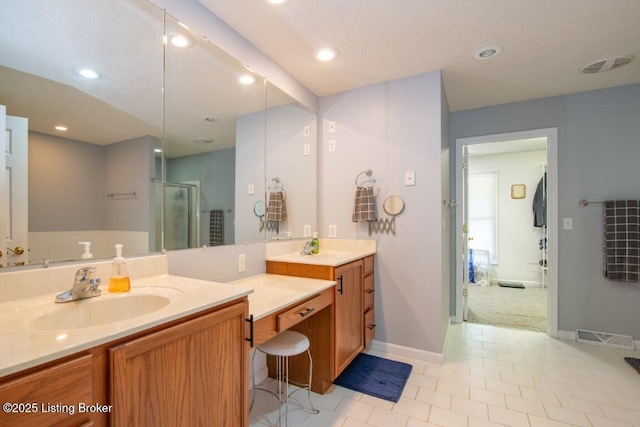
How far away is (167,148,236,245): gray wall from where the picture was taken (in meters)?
1.70

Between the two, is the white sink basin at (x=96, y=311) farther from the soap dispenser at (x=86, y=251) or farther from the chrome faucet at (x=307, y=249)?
the chrome faucet at (x=307, y=249)

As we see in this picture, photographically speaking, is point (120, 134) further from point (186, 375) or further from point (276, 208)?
point (276, 208)

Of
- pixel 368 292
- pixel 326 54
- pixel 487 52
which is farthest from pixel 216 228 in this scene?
pixel 487 52

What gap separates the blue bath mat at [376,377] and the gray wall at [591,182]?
1920 millimetres

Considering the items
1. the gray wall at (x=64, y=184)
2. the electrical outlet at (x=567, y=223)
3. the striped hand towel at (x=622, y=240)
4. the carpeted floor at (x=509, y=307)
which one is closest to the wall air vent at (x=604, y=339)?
the carpeted floor at (x=509, y=307)

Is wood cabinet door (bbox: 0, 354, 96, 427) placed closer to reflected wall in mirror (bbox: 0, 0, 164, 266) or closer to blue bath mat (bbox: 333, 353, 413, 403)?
reflected wall in mirror (bbox: 0, 0, 164, 266)

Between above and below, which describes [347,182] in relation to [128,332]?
above

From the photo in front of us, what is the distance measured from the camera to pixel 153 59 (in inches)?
59.7

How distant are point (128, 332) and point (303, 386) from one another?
157 cm

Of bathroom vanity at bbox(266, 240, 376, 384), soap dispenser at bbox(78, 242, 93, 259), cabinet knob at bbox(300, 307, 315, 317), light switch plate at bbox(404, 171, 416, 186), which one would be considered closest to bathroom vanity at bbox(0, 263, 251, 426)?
soap dispenser at bbox(78, 242, 93, 259)

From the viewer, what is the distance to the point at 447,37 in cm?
197

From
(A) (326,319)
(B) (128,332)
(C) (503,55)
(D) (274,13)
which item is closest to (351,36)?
(D) (274,13)

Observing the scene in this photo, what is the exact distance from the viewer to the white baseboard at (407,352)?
7.85 ft

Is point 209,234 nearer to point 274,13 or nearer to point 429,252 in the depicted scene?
point 274,13
